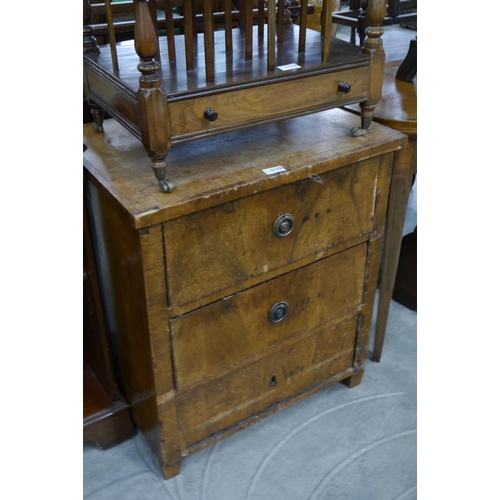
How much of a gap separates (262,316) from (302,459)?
471 millimetres

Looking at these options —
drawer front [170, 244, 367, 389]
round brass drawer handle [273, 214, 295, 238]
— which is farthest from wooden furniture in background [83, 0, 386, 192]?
drawer front [170, 244, 367, 389]

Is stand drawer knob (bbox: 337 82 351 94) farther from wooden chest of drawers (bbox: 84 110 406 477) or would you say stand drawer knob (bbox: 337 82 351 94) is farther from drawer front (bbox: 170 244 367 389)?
drawer front (bbox: 170 244 367 389)

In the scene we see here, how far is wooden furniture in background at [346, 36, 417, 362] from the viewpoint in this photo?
5.08 ft

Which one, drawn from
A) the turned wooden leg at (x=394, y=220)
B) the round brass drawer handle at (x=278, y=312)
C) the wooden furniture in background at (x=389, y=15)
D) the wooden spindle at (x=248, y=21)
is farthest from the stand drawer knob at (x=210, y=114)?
the wooden furniture in background at (x=389, y=15)

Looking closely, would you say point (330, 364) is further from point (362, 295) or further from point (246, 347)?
point (246, 347)

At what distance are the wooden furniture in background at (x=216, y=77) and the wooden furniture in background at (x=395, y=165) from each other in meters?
0.21

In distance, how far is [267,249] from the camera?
1.32 meters

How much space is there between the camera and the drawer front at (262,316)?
132 cm

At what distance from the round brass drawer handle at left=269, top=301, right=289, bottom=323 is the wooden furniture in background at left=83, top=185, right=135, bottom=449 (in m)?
0.45

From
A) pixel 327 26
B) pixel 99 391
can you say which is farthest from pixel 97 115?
pixel 99 391

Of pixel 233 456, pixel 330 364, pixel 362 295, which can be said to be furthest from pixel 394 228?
pixel 233 456

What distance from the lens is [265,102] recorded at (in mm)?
1207

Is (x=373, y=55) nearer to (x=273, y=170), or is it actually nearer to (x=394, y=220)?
(x=273, y=170)

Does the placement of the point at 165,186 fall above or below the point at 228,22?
below
